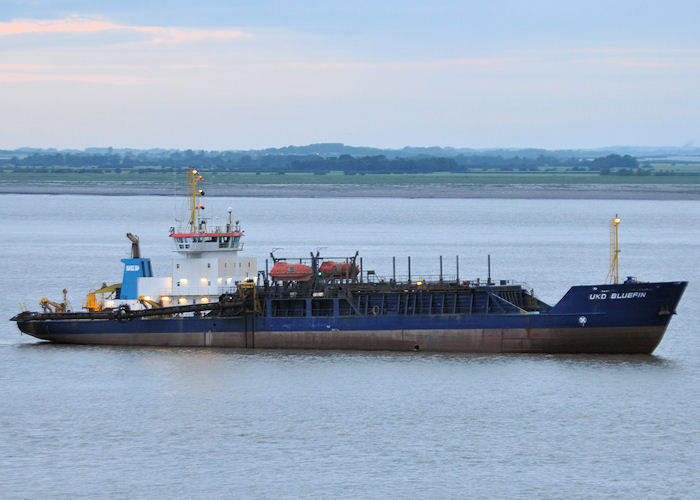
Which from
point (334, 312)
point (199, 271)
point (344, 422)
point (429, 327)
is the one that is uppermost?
point (199, 271)

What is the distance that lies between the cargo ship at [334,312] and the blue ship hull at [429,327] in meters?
0.04

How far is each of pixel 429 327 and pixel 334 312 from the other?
441cm

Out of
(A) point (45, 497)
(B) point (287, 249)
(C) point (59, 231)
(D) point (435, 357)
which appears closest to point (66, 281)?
(B) point (287, 249)

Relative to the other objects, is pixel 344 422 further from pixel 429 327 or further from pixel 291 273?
pixel 291 273

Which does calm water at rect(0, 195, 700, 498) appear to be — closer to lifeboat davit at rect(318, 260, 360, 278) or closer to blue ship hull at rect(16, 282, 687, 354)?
blue ship hull at rect(16, 282, 687, 354)

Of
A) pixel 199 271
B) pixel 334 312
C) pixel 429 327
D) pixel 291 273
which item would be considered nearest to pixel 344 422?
pixel 429 327

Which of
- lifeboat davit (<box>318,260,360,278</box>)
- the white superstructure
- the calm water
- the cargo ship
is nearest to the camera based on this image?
the calm water

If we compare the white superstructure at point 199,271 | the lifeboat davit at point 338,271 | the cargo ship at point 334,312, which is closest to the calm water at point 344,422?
the cargo ship at point 334,312

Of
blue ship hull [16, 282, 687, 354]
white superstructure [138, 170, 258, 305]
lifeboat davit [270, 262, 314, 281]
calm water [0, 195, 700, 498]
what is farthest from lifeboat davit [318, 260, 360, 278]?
calm water [0, 195, 700, 498]

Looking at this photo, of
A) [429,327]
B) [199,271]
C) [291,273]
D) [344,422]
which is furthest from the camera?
[199,271]

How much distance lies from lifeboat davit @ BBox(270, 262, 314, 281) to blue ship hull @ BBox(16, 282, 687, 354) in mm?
1082

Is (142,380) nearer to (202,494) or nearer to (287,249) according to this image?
(202,494)

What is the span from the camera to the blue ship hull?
179 feet

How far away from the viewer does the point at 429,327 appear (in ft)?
185
